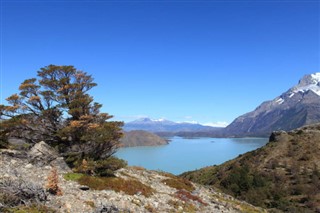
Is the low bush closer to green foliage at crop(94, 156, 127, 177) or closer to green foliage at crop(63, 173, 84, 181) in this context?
green foliage at crop(63, 173, 84, 181)

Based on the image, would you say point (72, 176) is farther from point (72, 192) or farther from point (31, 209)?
point (31, 209)

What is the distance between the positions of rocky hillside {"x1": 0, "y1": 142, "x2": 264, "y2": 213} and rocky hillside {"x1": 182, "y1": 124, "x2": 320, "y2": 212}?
29.0 m

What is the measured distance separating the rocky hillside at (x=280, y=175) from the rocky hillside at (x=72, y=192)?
29.0 meters

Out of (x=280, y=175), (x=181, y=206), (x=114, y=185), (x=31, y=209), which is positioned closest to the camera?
(x=31, y=209)

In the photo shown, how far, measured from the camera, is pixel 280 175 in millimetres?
75438

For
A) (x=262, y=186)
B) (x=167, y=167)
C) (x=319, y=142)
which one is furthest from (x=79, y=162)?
(x=167, y=167)

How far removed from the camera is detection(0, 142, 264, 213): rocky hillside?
15.4 metres

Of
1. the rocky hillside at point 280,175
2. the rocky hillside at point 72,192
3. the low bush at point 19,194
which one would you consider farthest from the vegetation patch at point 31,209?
the rocky hillside at point 280,175

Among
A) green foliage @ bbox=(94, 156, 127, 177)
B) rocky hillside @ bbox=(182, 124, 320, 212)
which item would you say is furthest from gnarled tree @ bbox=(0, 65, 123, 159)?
rocky hillside @ bbox=(182, 124, 320, 212)

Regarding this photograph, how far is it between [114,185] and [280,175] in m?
61.3

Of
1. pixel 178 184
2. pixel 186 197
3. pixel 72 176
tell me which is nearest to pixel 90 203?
Answer: pixel 72 176

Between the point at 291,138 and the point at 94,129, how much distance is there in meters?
85.5

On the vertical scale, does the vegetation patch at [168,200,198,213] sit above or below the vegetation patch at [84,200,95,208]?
below

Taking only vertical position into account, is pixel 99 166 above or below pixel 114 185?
above
